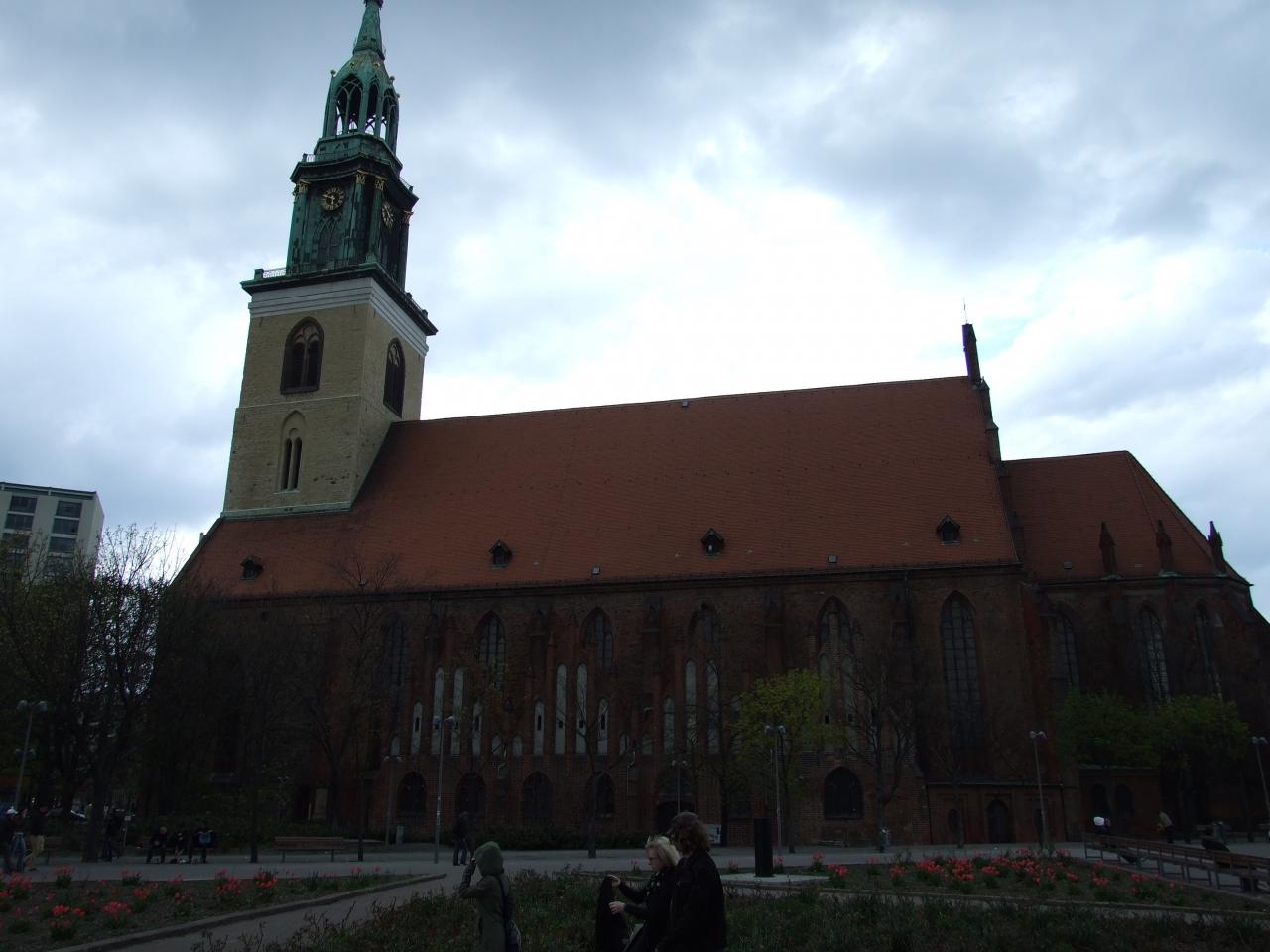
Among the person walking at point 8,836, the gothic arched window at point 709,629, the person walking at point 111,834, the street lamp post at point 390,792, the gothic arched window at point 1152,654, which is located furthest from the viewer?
the gothic arched window at point 1152,654

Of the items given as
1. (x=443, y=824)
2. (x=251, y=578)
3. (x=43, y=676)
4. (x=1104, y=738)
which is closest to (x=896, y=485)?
(x=1104, y=738)

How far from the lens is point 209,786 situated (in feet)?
132

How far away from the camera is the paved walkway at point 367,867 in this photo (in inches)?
529

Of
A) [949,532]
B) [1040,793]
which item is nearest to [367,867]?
[1040,793]

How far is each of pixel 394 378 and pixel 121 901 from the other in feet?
120

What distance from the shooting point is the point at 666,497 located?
42875mm

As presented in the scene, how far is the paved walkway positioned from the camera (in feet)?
44.1

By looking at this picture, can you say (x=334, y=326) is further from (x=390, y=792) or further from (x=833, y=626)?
(x=833, y=626)

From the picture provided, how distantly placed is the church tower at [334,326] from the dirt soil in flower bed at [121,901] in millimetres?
28034

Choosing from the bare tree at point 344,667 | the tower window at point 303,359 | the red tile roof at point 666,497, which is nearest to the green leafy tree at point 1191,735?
the red tile roof at point 666,497

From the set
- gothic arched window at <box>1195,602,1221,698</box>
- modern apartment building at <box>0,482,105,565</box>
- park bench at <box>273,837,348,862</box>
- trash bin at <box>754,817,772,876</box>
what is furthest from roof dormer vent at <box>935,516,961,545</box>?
modern apartment building at <box>0,482,105,565</box>

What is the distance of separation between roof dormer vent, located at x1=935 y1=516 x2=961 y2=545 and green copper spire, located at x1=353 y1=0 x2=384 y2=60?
35953 mm

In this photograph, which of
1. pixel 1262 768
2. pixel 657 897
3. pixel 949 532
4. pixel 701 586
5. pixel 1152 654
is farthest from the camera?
pixel 1152 654

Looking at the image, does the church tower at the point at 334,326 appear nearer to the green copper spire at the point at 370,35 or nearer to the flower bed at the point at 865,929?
the green copper spire at the point at 370,35
